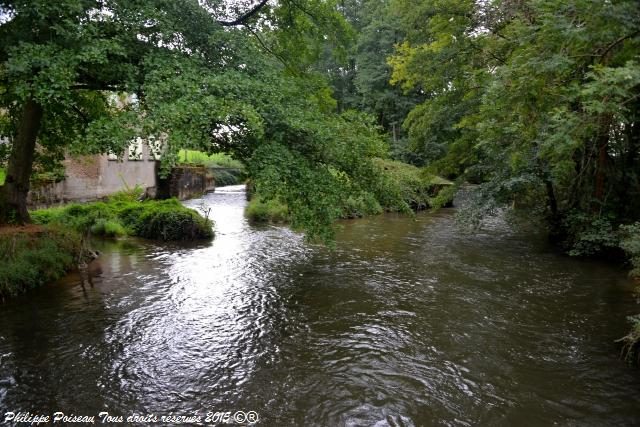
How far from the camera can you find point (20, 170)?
33.3 ft

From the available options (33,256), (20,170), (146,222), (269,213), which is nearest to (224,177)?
(269,213)

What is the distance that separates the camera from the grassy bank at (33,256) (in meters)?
8.55

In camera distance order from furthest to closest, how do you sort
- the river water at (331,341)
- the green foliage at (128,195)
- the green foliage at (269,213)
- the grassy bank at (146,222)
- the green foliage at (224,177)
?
1. the green foliage at (224,177)
2. the green foliage at (128,195)
3. the green foliage at (269,213)
4. the grassy bank at (146,222)
5. the river water at (331,341)

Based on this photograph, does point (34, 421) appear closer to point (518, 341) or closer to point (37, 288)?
point (37, 288)

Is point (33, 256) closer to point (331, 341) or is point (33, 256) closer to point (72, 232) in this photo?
point (72, 232)

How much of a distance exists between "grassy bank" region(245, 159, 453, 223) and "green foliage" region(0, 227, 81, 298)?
15.4 ft

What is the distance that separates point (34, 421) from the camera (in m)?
4.76

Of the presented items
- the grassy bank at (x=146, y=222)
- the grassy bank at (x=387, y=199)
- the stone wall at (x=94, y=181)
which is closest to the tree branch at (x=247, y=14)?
the grassy bank at (x=387, y=199)

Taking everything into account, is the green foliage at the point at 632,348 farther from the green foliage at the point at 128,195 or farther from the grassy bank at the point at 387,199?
the green foliage at the point at 128,195

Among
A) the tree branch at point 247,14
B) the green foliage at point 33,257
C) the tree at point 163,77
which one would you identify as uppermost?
the tree branch at point 247,14

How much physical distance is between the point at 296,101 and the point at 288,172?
5.95ft

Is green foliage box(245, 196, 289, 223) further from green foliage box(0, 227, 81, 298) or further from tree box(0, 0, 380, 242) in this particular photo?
tree box(0, 0, 380, 242)

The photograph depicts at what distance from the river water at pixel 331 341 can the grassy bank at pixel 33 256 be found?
0.38 m

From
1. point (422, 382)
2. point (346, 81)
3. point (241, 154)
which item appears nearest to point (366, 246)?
point (241, 154)
